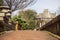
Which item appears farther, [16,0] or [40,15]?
[40,15]

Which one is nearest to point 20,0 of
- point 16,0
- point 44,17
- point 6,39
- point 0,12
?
point 16,0

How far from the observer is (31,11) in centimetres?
5128

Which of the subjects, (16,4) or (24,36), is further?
(16,4)

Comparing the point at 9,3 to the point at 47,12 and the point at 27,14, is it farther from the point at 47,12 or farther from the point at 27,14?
the point at 47,12

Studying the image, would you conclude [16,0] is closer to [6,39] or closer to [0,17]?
[0,17]

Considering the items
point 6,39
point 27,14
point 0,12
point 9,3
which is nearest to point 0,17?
point 0,12

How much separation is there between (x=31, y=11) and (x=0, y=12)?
43.2 metres

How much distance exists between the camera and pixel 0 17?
7.70 metres

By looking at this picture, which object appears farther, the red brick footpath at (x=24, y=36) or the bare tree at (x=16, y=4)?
the bare tree at (x=16, y=4)

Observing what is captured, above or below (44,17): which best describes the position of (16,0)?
above

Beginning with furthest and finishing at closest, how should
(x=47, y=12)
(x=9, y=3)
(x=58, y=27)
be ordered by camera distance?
1. (x=47, y=12)
2. (x=9, y=3)
3. (x=58, y=27)

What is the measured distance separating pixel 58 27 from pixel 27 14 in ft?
143

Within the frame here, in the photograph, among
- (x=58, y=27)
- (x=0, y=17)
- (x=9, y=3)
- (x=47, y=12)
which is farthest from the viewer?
(x=47, y=12)

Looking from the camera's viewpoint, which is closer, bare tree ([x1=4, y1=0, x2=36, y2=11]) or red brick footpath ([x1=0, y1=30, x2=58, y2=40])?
red brick footpath ([x1=0, y1=30, x2=58, y2=40])
